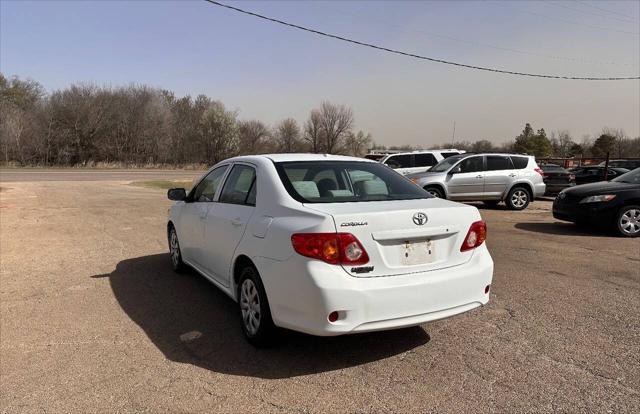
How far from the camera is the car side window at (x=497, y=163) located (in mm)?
14641

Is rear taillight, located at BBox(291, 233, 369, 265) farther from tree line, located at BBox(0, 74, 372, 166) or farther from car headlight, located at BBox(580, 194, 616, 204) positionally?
tree line, located at BBox(0, 74, 372, 166)

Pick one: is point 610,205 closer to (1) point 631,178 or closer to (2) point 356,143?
(1) point 631,178

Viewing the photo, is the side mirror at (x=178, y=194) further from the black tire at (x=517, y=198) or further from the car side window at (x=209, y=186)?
the black tire at (x=517, y=198)

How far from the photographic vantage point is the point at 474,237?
12.8 feet

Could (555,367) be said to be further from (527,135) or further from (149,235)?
(527,135)

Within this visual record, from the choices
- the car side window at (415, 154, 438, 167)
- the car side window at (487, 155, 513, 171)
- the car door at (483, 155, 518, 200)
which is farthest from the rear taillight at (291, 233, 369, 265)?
the car side window at (415, 154, 438, 167)

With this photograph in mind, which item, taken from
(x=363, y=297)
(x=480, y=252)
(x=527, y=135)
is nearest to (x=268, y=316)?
(x=363, y=297)

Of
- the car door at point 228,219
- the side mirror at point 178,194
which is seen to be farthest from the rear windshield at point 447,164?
the car door at point 228,219

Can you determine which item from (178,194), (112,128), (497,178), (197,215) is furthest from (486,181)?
(112,128)

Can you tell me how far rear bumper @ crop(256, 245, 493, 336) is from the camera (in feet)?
10.7

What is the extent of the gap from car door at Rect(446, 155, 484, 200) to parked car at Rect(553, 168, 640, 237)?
431cm

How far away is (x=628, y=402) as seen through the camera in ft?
9.89

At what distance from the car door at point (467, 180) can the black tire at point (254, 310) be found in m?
11.3

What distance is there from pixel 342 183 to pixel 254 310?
1.38 m
